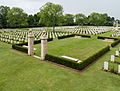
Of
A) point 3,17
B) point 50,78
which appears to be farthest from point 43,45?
point 3,17

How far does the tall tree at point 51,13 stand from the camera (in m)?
50.5

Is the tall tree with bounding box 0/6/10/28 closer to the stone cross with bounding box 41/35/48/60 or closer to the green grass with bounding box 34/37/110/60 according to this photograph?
the green grass with bounding box 34/37/110/60

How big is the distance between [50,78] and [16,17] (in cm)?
5187

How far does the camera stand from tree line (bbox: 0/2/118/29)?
5094 centimetres

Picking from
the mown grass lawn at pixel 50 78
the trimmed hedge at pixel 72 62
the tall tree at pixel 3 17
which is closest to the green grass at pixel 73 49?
the trimmed hedge at pixel 72 62

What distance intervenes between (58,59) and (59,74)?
8.27 ft

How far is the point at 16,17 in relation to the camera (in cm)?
5984

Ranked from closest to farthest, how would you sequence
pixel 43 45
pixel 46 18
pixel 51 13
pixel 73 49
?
pixel 43 45 < pixel 73 49 < pixel 51 13 < pixel 46 18

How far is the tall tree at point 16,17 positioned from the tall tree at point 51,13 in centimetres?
1212

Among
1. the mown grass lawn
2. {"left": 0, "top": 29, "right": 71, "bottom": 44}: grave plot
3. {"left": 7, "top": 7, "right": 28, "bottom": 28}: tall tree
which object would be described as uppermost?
{"left": 7, "top": 7, "right": 28, "bottom": 28}: tall tree

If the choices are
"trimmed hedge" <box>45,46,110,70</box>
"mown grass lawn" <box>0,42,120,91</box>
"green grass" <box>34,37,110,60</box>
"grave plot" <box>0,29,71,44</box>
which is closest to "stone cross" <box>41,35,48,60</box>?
"trimmed hedge" <box>45,46,110,70</box>

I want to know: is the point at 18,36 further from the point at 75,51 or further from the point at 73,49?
the point at 75,51

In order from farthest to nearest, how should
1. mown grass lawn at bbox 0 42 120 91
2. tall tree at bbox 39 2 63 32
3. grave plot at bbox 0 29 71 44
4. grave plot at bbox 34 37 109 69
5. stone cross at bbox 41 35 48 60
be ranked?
tall tree at bbox 39 2 63 32
grave plot at bbox 0 29 71 44
grave plot at bbox 34 37 109 69
stone cross at bbox 41 35 48 60
mown grass lawn at bbox 0 42 120 91

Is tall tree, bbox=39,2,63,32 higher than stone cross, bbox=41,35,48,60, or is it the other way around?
tall tree, bbox=39,2,63,32
